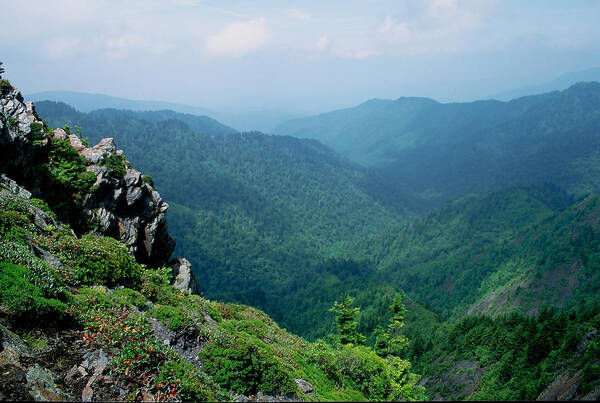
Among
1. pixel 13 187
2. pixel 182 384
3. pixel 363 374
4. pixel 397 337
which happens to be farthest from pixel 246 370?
pixel 397 337

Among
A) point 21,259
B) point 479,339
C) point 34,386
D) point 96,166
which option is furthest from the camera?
point 479,339

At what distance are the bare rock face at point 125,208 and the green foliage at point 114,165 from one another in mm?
93

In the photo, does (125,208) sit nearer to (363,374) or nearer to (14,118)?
(14,118)

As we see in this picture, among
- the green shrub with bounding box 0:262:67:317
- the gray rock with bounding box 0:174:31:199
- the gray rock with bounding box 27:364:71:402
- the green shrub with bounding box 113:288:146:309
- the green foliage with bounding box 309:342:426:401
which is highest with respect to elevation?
the gray rock with bounding box 0:174:31:199

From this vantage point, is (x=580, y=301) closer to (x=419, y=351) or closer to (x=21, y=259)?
(x=419, y=351)

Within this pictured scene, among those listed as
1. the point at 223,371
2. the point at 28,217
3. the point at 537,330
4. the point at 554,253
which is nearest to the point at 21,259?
the point at 28,217

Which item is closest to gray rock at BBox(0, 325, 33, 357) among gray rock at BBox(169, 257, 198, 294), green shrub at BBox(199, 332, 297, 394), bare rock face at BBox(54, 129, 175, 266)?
green shrub at BBox(199, 332, 297, 394)

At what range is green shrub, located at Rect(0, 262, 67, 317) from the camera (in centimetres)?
1109

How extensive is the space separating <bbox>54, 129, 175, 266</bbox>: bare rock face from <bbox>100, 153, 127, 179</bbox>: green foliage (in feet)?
0.31

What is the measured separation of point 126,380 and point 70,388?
4.81ft

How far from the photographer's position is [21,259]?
518 inches

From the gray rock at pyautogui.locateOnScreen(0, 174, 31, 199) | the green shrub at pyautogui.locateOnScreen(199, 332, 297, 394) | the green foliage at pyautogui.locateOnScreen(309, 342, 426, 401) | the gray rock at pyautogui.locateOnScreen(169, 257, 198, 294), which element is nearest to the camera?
the green shrub at pyautogui.locateOnScreen(199, 332, 297, 394)

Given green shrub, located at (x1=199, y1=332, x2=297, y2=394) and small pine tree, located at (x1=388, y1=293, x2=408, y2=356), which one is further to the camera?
small pine tree, located at (x1=388, y1=293, x2=408, y2=356)

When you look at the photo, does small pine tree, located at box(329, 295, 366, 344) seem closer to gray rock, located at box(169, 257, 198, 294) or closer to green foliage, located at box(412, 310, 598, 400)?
gray rock, located at box(169, 257, 198, 294)
